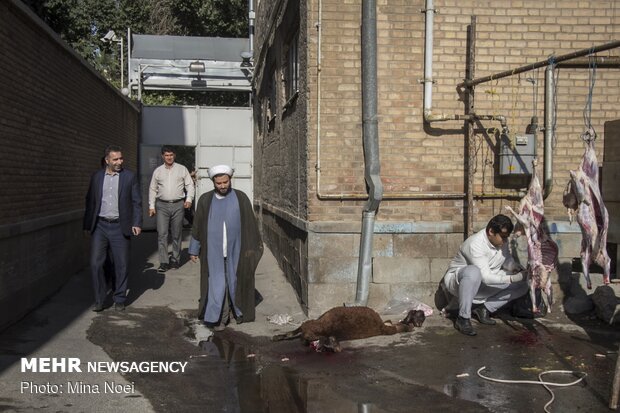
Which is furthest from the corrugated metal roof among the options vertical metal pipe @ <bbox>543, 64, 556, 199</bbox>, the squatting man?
the squatting man

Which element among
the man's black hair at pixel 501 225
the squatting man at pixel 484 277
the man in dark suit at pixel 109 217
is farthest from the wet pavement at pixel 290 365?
the man's black hair at pixel 501 225

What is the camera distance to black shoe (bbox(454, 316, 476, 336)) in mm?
6418

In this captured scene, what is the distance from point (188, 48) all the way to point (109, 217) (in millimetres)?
12953

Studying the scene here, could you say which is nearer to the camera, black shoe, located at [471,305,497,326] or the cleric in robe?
black shoe, located at [471,305,497,326]

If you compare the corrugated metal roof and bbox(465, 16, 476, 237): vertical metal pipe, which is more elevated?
the corrugated metal roof

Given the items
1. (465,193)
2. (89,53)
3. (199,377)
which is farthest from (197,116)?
(199,377)

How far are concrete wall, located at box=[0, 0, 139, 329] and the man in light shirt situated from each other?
3.67 ft

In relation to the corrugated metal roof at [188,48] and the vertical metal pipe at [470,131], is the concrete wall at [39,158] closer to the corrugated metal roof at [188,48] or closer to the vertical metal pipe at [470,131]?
the vertical metal pipe at [470,131]

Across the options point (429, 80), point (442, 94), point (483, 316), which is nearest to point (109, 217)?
point (429, 80)

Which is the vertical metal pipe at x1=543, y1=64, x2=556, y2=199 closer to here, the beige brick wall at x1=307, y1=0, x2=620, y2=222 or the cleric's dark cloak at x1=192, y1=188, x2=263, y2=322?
the beige brick wall at x1=307, y1=0, x2=620, y2=222

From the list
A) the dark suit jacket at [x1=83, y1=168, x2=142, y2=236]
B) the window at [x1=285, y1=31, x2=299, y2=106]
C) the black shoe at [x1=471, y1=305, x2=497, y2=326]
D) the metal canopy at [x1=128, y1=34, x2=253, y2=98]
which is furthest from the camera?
the metal canopy at [x1=128, y1=34, x2=253, y2=98]

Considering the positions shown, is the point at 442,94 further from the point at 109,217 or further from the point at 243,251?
the point at 109,217

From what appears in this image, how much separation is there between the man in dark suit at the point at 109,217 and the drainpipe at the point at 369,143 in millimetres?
2670

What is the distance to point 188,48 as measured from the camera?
63.4ft
